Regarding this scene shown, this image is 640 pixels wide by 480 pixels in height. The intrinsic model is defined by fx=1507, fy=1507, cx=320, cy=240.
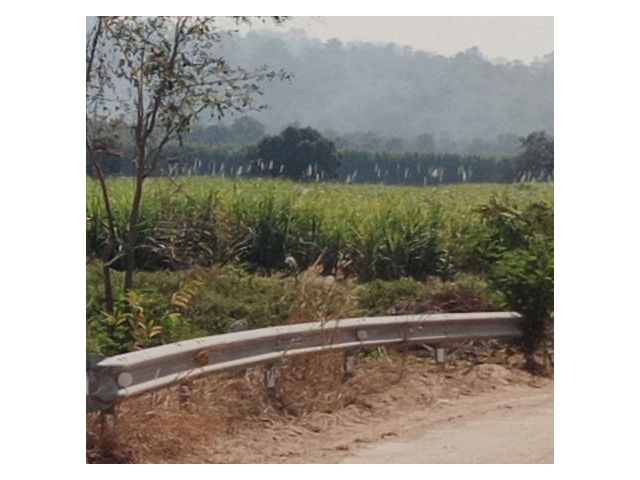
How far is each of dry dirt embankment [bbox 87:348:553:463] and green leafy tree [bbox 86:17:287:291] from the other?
111 cm

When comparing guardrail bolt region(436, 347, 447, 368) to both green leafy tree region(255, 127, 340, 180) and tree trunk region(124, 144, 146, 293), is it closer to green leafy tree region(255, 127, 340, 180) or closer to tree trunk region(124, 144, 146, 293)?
green leafy tree region(255, 127, 340, 180)

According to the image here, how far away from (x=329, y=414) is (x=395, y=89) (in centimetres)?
253

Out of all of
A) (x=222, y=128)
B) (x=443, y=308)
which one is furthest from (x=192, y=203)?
(x=443, y=308)

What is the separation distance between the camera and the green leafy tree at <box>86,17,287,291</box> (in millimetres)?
11195

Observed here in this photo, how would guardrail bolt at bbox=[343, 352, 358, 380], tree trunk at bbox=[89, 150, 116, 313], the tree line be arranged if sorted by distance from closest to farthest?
1. tree trunk at bbox=[89, 150, 116, 313]
2. the tree line
3. guardrail bolt at bbox=[343, 352, 358, 380]

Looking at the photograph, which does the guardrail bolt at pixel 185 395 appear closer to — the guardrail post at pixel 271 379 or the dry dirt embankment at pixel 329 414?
the dry dirt embankment at pixel 329 414

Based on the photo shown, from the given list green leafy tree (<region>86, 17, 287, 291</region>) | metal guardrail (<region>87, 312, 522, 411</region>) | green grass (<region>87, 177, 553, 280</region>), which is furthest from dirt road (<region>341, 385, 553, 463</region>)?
green leafy tree (<region>86, 17, 287, 291</region>)

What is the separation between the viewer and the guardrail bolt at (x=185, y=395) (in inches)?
430

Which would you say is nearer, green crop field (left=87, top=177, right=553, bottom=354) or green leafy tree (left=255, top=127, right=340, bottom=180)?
green crop field (left=87, top=177, right=553, bottom=354)

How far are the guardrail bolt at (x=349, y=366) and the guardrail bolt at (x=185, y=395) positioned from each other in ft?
4.34

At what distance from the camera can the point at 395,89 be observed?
454 inches

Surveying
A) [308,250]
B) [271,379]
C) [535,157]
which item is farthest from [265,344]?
→ [535,157]

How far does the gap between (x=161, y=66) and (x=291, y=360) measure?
7.91 feet

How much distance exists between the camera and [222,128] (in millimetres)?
11289
